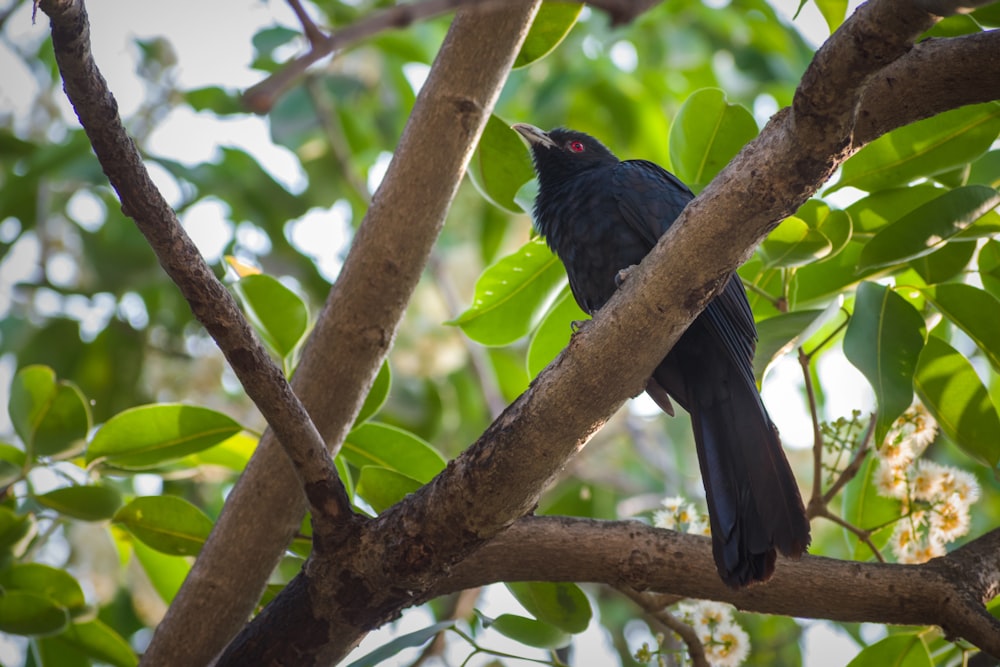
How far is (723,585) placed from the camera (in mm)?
2164

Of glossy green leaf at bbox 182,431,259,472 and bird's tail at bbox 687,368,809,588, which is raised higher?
glossy green leaf at bbox 182,431,259,472

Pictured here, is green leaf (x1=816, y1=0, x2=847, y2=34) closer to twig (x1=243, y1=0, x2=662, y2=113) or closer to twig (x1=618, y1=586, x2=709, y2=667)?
twig (x1=618, y1=586, x2=709, y2=667)

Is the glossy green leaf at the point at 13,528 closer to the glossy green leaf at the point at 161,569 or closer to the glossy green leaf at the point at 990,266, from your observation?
the glossy green leaf at the point at 161,569

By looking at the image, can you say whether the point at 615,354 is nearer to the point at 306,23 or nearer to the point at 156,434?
the point at 306,23

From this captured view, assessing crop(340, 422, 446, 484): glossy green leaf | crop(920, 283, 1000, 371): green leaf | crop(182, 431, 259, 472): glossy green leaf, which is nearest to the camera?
crop(920, 283, 1000, 371): green leaf

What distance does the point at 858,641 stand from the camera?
3277 millimetres

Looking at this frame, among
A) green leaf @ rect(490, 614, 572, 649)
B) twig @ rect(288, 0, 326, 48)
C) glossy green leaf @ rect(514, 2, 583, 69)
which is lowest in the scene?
twig @ rect(288, 0, 326, 48)

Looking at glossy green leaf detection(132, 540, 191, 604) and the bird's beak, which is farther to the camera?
the bird's beak

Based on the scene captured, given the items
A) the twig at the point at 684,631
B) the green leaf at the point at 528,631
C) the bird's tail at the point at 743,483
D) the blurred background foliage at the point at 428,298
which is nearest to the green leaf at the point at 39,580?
the blurred background foliage at the point at 428,298

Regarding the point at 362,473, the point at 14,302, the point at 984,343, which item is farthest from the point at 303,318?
the point at 14,302

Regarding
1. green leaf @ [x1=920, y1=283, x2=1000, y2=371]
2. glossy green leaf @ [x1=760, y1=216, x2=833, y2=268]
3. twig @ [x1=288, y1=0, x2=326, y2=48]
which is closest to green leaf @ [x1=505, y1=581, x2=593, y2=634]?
glossy green leaf @ [x1=760, y1=216, x2=833, y2=268]

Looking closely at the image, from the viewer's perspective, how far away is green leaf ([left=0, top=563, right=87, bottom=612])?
8.97 ft

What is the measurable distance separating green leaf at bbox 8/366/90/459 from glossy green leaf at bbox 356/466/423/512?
2.81 feet

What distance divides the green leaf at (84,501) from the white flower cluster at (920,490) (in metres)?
2.10
